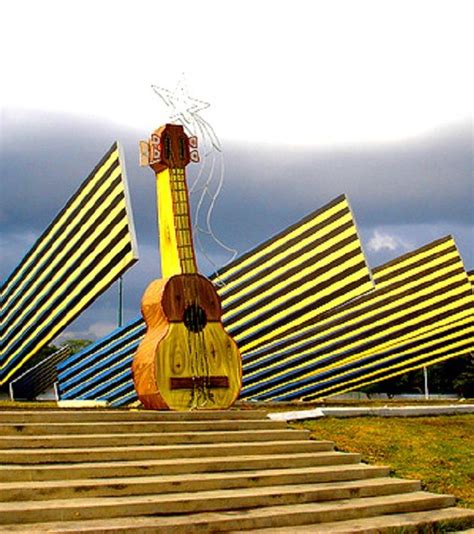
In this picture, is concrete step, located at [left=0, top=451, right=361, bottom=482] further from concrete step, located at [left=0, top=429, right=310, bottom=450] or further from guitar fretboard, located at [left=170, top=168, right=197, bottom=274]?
guitar fretboard, located at [left=170, top=168, right=197, bottom=274]

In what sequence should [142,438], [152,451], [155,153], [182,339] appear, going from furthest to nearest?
[155,153] < [182,339] < [142,438] < [152,451]

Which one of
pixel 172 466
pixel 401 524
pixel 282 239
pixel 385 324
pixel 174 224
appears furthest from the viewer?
pixel 385 324

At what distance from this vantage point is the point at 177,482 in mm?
5973

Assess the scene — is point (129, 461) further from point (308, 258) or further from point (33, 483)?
point (308, 258)

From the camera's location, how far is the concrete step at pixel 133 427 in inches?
265

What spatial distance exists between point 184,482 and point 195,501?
1.19ft

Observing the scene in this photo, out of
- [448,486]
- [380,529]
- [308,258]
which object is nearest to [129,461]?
[380,529]

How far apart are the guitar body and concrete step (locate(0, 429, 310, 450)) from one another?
215 centimetres

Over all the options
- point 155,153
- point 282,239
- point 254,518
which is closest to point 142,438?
point 254,518

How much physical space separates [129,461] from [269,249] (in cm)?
1007

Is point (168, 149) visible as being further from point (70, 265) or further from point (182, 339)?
point (70, 265)

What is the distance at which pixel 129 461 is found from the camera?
6461 millimetres

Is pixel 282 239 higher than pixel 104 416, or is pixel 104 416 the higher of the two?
pixel 282 239

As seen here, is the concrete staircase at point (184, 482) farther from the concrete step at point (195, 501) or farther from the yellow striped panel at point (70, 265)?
the yellow striped panel at point (70, 265)
